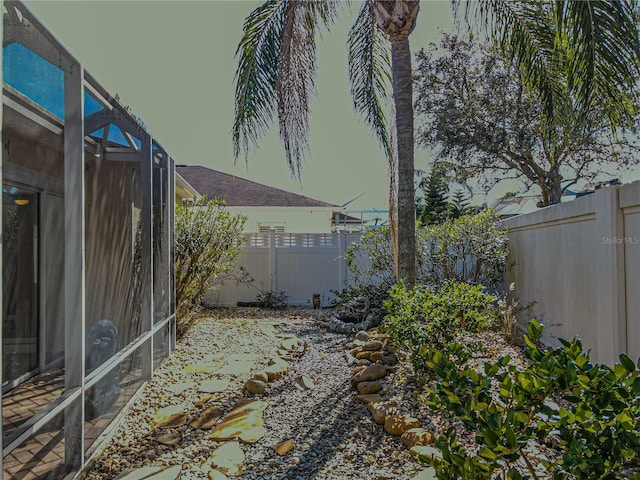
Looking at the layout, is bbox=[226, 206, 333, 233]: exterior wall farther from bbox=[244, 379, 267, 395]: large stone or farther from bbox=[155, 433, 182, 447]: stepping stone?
bbox=[155, 433, 182, 447]: stepping stone

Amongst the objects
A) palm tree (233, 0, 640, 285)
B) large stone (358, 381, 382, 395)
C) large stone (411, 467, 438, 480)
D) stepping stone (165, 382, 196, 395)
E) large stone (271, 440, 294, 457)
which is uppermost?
palm tree (233, 0, 640, 285)

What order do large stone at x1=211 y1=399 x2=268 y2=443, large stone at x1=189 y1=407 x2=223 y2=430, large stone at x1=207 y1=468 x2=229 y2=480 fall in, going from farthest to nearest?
large stone at x1=189 y1=407 x2=223 y2=430 < large stone at x1=211 y1=399 x2=268 y2=443 < large stone at x1=207 y1=468 x2=229 y2=480

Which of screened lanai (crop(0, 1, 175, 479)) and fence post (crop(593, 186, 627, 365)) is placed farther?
fence post (crop(593, 186, 627, 365))

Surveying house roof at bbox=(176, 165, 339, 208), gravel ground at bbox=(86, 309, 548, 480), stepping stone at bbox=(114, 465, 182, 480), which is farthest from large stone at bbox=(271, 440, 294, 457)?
house roof at bbox=(176, 165, 339, 208)

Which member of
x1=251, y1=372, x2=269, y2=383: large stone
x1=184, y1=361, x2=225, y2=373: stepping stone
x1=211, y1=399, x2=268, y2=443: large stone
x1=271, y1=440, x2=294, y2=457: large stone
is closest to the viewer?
x1=271, y1=440, x2=294, y2=457: large stone

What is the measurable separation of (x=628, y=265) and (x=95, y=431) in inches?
169

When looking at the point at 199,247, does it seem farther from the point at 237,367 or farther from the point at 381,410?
the point at 381,410

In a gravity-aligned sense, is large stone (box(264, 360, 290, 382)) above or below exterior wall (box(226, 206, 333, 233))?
below

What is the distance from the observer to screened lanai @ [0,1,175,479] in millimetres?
2428

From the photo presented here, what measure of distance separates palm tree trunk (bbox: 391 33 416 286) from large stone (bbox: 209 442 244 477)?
316 centimetres

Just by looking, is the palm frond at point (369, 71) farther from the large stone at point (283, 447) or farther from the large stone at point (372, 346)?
the large stone at point (283, 447)

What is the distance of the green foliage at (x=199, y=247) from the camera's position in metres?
Result: 6.62

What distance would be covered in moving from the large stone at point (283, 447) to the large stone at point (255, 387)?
112 cm

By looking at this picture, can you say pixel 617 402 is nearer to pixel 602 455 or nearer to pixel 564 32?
pixel 602 455
